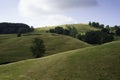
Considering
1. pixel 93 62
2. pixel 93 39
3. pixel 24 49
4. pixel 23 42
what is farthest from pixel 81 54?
pixel 93 39

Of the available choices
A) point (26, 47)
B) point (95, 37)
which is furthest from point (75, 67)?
point (95, 37)

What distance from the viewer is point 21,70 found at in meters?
48.0

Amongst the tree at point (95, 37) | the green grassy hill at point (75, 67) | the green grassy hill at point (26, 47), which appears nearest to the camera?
the green grassy hill at point (75, 67)

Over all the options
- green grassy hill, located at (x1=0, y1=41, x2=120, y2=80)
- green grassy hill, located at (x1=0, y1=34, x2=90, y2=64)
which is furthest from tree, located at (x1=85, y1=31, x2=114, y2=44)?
green grassy hill, located at (x1=0, y1=41, x2=120, y2=80)

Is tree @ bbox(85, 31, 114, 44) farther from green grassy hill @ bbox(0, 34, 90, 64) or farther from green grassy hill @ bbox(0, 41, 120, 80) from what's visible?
green grassy hill @ bbox(0, 41, 120, 80)

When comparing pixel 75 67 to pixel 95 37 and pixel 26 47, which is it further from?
pixel 95 37

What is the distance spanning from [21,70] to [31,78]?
5.74 meters

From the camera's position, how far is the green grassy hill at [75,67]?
40844 millimetres

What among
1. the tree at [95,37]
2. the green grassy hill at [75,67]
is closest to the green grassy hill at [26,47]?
the tree at [95,37]

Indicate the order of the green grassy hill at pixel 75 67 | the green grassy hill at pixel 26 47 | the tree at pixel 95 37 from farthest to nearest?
the tree at pixel 95 37
the green grassy hill at pixel 26 47
the green grassy hill at pixel 75 67

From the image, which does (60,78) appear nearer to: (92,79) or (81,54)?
(92,79)

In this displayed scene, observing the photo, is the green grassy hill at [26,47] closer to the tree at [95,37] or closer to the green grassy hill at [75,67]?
the tree at [95,37]

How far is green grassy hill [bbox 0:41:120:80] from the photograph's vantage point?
40.8 m

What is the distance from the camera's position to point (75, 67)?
145 feet
